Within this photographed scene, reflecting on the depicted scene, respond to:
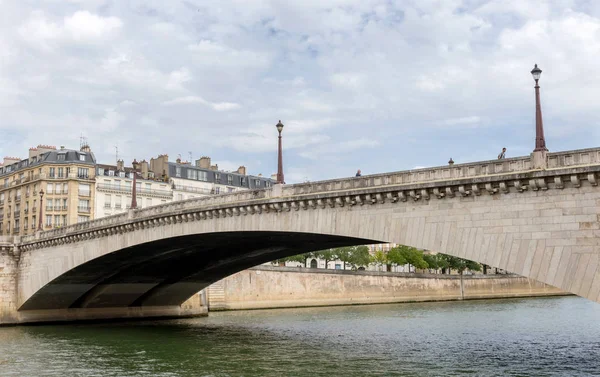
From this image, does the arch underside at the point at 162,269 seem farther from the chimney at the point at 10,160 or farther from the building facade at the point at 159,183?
the chimney at the point at 10,160

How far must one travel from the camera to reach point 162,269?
49656 millimetres

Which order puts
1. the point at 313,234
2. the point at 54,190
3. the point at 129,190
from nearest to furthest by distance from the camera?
1. the point at 313,234
2. the point at 54,190
3. the point at 129,190

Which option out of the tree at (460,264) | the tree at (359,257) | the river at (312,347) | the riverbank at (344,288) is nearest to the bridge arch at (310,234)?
the river at (312,347)

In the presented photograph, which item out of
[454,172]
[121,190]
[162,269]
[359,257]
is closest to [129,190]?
[121,190]

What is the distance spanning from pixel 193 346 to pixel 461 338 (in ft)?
43.4

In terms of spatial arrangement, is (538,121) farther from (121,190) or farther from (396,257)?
(396,257)

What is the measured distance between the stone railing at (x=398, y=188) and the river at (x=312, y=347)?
6187mm

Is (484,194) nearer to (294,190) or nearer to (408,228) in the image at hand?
(408,228)

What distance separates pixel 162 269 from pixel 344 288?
29.5 meters

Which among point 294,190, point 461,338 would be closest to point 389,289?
point 461,338

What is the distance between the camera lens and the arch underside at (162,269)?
1623 inches

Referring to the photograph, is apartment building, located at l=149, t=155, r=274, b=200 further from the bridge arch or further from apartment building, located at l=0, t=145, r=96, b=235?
the bridge arch

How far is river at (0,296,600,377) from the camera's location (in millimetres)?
27500

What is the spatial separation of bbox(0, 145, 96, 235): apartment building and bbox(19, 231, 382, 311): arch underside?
2276cm
